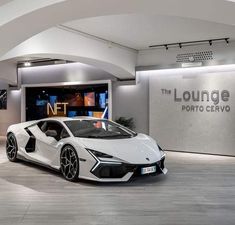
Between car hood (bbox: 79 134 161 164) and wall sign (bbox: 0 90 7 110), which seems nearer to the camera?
car hood (bbox: 79 134 161 164)

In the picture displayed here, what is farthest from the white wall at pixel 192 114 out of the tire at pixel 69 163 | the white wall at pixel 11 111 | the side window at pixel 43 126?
the white wall at pixel 11 111

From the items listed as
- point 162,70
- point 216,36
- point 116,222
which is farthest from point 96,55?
point 116,222

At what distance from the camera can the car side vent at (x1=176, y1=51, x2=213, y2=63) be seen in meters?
7.58

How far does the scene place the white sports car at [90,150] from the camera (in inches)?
181

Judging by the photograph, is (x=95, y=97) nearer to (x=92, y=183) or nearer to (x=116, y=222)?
(x=92, y=183)

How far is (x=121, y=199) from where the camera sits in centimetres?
403

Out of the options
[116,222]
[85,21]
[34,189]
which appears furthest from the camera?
[85,21]

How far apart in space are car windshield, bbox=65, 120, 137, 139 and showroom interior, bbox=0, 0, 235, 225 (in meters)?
0.82

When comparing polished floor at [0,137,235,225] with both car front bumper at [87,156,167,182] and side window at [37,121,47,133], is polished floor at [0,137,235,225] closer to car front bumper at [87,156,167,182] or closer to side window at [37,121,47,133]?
car front bumper at [87,156,167,182]

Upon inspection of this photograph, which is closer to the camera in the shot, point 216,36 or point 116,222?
point 116,222

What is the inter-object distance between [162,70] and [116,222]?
5805 mm

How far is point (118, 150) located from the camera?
4688 mm

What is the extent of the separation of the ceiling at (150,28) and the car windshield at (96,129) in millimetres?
1897

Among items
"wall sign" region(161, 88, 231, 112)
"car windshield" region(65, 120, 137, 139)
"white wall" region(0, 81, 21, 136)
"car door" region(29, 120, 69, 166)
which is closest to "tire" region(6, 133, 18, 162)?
"car door" region(29, 120, 69, 166)
